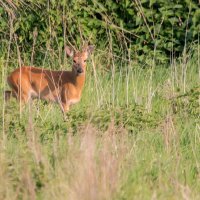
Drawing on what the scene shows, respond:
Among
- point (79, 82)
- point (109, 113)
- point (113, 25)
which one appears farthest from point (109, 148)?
point (113, 25)

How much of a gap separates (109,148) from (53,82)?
4.47m

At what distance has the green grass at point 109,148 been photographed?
6066 mm

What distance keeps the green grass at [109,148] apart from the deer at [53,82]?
515 mm

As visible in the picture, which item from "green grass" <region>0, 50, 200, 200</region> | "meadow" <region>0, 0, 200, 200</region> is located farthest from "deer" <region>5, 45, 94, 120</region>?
"green grass" <region>0, 50, 200, 200</region>

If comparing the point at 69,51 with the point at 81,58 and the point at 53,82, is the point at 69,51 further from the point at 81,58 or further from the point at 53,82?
the point at 53,82

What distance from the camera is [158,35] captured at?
13266 millimetres

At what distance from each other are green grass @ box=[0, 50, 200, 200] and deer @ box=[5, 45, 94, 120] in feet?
1.69

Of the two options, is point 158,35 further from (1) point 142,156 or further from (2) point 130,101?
(1) point 142,156

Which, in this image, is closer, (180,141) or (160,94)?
(180,141)

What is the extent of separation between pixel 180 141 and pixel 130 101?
238 cm

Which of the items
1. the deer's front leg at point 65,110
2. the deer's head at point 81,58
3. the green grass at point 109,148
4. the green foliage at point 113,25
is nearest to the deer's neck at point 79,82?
the deer's head at point 81,58

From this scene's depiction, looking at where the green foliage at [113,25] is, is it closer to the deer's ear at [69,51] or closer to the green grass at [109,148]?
the deer's ear at [69,51]

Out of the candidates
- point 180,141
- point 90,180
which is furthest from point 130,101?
point 90,180

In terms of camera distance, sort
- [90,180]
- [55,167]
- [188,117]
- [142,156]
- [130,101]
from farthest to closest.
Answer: [130,101] → [188,117] → [142,156] → [55,167] → [90,180]
